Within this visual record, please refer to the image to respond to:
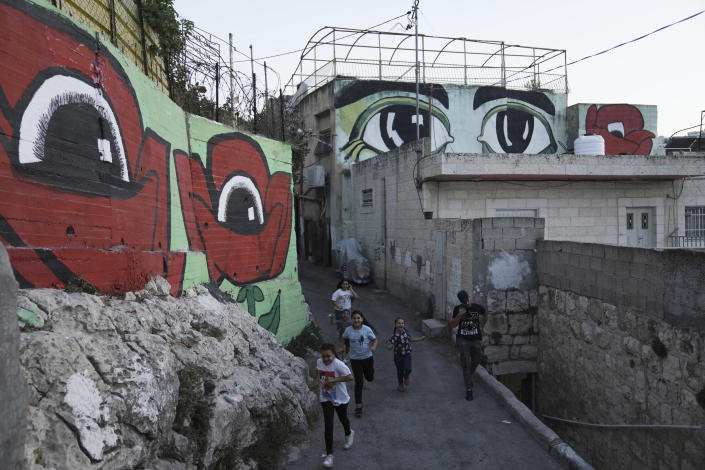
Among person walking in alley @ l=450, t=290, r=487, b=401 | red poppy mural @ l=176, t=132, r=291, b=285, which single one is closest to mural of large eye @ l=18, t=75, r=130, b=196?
red poppy mural @ l=176, t=132, r=291, b=285

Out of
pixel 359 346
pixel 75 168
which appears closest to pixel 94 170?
pixel 75 168

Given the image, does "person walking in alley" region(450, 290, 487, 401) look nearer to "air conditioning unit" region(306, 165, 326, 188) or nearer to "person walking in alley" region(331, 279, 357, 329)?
"person walking in alley" region(331, 279, 357, 329)

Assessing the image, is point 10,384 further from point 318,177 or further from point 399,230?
point 318,177

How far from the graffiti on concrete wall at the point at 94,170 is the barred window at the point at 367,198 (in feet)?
34.7

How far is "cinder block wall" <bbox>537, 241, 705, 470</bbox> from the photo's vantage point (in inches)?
209

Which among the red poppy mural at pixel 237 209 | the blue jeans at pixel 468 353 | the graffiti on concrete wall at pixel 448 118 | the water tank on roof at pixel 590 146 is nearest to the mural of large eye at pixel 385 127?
the graffiti on concrete wall at pixel 448 118

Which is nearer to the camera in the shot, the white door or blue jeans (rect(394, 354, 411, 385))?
blue jeans (rect(394, 354, 411, 385))

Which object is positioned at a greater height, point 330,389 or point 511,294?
point 511,294

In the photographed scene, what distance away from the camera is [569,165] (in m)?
14.3

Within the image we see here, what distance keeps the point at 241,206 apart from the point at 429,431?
486cm

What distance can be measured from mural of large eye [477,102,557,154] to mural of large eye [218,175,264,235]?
591 inches

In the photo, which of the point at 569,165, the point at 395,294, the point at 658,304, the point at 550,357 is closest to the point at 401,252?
the point at 395,294

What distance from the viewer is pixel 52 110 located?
4109 millimetres

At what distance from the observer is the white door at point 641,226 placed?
52.4ft
